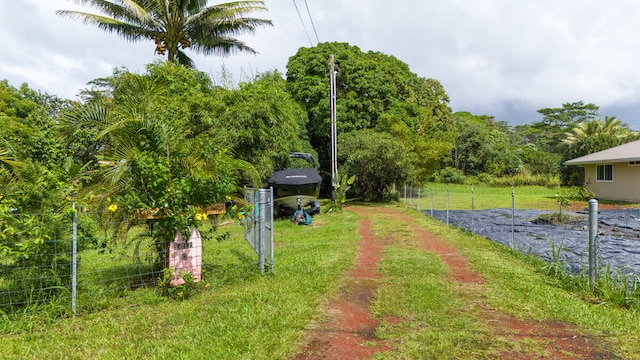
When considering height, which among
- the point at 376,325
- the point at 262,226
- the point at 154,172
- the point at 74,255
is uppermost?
the point at 154,172

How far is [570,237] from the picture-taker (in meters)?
7.78

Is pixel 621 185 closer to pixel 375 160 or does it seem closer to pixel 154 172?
pixel 375 160

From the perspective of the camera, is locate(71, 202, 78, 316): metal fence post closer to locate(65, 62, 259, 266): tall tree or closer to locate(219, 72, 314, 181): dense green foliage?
locate(65, 62, 259, 266): tall tree

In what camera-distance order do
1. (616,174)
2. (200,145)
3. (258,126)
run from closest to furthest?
(200,145) → (258,126) → (616,174)

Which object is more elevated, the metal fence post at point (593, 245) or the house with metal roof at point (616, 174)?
the house with metal roof at point (616, 174)

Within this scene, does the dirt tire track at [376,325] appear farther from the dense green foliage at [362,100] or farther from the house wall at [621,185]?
the house wall at [621,185]

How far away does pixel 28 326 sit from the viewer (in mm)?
3316

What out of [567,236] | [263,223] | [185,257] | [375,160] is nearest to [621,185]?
[375,160]

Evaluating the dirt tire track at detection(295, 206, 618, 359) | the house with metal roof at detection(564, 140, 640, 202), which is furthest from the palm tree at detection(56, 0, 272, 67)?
the house with metal roof at detection(564, 140, 640, 202)

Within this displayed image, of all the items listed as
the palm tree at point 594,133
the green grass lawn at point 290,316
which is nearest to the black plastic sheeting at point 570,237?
the green grass lawn at point 290,316

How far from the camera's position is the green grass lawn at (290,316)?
295cm

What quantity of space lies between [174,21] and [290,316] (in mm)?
13955

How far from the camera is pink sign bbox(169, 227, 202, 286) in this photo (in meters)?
4.27

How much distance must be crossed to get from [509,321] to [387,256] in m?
2.95
